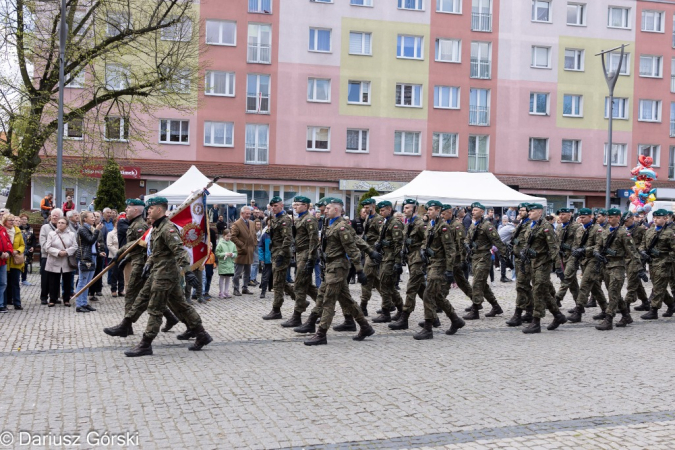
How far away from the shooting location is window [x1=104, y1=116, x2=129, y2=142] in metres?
22.8

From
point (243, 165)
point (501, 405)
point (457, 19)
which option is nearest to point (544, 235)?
point (501, 405)

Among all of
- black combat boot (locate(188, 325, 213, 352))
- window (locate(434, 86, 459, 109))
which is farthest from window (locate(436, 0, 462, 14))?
black combat boot (locate(188, 325, 213, 352))

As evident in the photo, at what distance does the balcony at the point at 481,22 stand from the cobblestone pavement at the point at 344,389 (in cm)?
3167

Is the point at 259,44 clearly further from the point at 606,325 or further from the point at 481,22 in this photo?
the point at 606,325

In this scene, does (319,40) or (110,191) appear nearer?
(110,191)

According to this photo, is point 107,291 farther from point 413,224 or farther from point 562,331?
point 562,331

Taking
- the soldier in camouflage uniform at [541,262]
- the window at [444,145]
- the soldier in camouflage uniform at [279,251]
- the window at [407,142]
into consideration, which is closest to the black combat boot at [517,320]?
the soldier in camouflage uniform at [541,262]

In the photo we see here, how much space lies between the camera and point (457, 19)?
39656 mm

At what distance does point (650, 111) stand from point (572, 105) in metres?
5.36

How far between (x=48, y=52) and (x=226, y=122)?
A: 15905 mm

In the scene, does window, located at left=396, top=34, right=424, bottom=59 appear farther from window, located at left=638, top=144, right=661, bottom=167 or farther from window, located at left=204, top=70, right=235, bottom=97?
window, located at left=638, top=144, right=661, bottom=167

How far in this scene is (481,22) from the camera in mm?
40031

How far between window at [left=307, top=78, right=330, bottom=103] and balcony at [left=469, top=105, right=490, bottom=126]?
27.0 ft

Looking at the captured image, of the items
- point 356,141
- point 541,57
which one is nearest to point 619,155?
A: point 541,57
